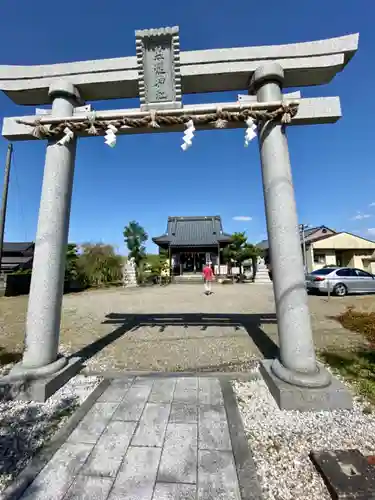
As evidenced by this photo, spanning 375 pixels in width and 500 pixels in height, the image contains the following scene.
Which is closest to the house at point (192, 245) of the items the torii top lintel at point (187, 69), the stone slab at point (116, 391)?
the torii top lintel at point (187, 69)

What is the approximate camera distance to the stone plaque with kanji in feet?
11.2

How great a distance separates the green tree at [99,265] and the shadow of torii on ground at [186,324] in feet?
43.5

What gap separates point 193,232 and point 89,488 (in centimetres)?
2820

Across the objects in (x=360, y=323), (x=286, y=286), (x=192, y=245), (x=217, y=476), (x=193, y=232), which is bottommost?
(x=217, y=476)

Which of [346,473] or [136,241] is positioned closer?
[346,473]

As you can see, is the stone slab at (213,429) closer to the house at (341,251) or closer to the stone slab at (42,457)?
the stone slab at (42,457)

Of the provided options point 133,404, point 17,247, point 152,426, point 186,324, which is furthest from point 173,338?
point 17,247

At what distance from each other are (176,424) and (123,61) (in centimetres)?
471

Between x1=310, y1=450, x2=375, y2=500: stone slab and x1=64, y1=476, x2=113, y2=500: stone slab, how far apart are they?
1.58 metres

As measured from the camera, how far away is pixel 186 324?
20.4 feet

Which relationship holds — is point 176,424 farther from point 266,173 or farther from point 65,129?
point 65,129

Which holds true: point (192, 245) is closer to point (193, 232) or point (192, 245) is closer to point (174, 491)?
point (193, 232)

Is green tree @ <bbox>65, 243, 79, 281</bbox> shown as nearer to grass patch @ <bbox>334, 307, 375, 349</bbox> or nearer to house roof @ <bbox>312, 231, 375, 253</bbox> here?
grass patch @ <bbox>334, 307, 375, 349</bbox>

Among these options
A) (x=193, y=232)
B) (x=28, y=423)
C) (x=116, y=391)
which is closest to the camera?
(x=28, y=423)
